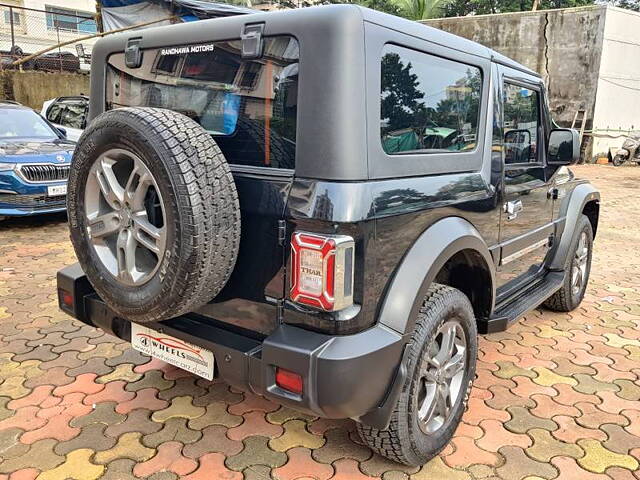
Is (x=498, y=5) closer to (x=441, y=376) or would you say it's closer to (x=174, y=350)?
(x=441, y=376)

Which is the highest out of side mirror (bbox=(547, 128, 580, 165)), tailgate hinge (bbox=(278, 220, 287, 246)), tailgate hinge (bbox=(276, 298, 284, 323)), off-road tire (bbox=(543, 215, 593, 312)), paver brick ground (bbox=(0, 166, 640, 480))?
side mirror (bbox=(547, 128, 580, 165))

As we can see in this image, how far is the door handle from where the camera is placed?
2.97 meters

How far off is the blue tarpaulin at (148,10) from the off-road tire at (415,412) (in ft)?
24.6

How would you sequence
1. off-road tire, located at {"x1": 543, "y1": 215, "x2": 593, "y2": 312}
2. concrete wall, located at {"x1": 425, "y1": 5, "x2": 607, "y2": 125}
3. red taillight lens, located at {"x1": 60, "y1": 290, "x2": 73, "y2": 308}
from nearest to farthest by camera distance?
red taillight lens, located at {"x1": 60, "y1": 290, "x2": 73, "y2": 308} < off-road tire, located at {"x1": 543, "y1": 215, "x2": 593, "y2": 312} < concrete wall, located at {"x1": 425, "y1": 5, "x2": 607, "y2": 125}

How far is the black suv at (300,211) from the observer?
73.4 inches

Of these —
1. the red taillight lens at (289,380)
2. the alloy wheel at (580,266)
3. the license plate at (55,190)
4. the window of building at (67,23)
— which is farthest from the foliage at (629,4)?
the red taillight lens at (289,380)

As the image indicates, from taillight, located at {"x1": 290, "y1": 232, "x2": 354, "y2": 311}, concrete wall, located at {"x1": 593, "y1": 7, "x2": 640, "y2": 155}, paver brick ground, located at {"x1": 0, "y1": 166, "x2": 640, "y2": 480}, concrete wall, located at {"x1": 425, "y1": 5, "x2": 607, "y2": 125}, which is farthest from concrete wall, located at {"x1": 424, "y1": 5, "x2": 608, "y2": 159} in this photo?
taillight, located at {"x1": 290, "y1": 232, "x2": 354, "y2": 311}

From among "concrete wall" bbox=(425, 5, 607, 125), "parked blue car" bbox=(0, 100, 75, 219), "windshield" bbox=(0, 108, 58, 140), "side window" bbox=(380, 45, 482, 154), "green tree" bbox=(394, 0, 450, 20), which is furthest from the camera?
"green tree" bbox=(394, 0, 450, 20)

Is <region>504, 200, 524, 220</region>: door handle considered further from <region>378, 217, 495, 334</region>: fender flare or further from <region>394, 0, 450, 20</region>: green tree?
<region>394, 0, 450, 20</region>: green tree

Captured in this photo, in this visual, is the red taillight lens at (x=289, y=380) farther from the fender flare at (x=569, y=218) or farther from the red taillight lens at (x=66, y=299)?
the fender flare at (x=569, y=218)

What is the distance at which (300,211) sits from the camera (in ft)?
6.20

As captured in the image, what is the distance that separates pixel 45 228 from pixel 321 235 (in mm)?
6258

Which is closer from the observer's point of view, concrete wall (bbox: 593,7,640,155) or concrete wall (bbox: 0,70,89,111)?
concrete wall (bbox: 0,70,89,111)

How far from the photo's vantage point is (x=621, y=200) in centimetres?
1054
